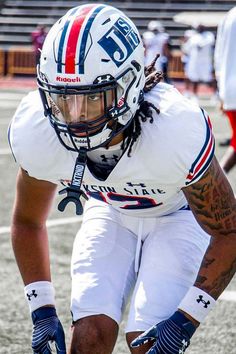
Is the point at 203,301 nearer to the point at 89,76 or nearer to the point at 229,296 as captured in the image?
the point at 89,76

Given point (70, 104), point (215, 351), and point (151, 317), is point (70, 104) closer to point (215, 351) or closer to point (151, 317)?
point (151, 317)

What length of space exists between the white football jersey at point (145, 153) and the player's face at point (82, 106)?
0.52ft

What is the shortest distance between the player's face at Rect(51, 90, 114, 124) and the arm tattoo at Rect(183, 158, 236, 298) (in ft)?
1.39

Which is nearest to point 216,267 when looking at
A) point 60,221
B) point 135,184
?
point 135,184

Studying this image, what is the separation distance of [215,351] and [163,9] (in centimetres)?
2356

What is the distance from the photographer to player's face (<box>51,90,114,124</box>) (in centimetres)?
288

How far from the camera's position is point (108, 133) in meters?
2.97

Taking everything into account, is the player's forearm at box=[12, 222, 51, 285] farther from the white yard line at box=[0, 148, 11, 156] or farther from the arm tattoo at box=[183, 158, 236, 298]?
the white yard line at box=[0, 148, 11, 156]

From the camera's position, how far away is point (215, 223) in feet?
9.95

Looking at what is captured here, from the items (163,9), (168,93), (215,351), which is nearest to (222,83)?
(215,351)

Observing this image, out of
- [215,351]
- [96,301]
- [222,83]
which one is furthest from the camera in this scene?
[222,83]

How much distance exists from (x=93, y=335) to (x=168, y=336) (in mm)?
317

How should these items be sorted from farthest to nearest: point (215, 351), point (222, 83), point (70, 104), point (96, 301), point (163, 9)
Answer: point (163, 9), point (222, 83), point (215, 351), point (96, 301), point (70, 104)

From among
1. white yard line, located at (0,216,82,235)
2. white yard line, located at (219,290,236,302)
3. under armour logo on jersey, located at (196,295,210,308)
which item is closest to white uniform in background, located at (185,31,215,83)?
white yard line, located at (0,216,82,235)
